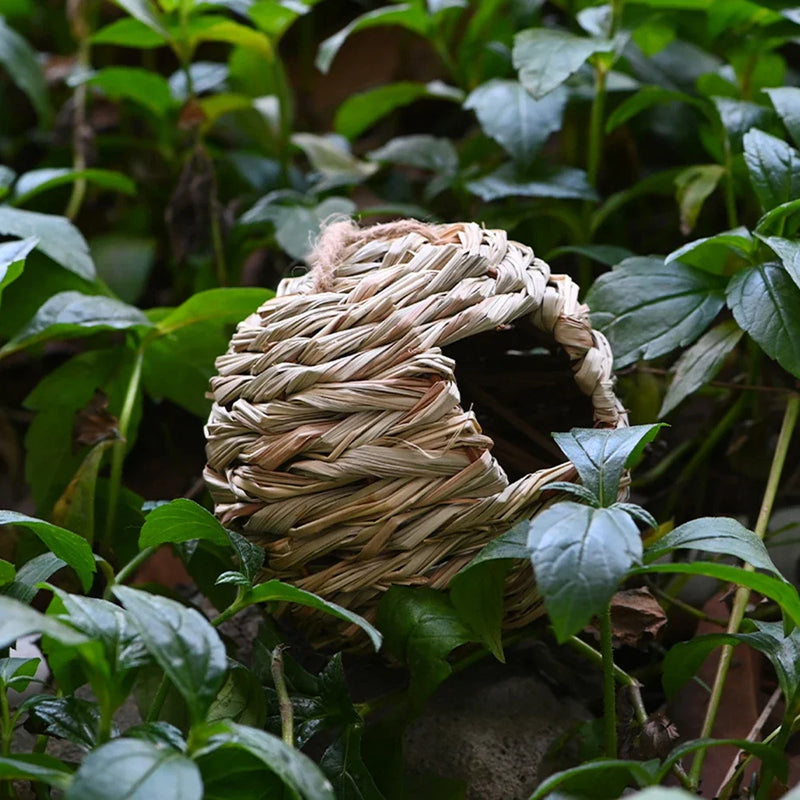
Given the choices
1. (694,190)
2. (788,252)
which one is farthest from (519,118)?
(788,252)

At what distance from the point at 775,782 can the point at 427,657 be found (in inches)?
13.2

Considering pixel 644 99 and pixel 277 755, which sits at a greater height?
pixel 644 99

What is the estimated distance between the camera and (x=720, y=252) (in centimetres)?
104

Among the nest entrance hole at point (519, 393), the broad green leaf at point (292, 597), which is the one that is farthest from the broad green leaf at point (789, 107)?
the broad green leaf at point (292, 597)

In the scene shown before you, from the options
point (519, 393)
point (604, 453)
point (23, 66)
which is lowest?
point (519, 393)

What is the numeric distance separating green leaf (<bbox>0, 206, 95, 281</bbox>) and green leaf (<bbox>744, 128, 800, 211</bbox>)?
2.46 ft

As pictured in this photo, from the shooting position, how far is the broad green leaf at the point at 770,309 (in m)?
0.90

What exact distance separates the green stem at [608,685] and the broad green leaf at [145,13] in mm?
1031

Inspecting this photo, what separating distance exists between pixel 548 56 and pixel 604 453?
24.0 inches

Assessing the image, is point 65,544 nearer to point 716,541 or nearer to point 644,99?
point 716,541

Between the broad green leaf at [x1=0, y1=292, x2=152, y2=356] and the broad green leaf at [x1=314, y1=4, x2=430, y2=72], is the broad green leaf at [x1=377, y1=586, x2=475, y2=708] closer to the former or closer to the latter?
the broad green leaf at [x1=0, y1=292, x2=152, y2=356]

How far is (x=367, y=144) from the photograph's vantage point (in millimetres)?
1979

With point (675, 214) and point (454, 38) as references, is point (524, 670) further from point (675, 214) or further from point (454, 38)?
point (454, 38)

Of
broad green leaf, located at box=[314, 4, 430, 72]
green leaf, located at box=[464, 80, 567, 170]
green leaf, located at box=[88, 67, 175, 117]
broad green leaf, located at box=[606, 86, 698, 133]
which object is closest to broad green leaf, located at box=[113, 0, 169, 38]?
green leaf, located at box=[88, 67, 175, 117]
